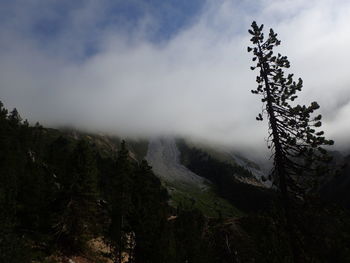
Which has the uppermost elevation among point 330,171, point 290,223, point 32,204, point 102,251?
point 330,171

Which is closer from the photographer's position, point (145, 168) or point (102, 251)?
point (145, 168)

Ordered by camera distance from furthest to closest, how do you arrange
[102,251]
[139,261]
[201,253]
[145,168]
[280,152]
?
[201,253]
[102,251]
[145,168]
[139,261]
[280,152]

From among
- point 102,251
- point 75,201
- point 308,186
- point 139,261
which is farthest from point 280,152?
point 102,251

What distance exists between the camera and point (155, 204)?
5291cm

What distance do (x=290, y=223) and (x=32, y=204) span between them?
37.2 metres

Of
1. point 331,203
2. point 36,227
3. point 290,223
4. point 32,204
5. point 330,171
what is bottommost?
point 36,227

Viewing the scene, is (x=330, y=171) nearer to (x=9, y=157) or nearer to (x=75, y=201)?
(x=75, y=201)

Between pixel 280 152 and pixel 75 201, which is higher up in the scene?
pixel 280 152

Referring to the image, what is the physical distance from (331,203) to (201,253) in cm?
5068

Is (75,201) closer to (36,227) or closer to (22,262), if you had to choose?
(36,227)

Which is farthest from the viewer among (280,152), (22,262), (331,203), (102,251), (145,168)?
A: (102,251)

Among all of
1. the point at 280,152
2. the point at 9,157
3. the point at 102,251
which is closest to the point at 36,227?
the point at 102,251

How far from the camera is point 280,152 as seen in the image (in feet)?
72.3

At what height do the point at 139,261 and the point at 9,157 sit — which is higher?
the point at 9,157
